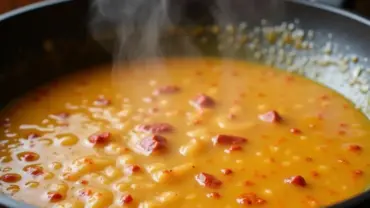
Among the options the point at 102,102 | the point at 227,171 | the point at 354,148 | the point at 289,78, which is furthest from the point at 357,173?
the point at 102,102

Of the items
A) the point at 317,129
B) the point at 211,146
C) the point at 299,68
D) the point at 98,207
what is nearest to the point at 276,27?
the point at 299,68

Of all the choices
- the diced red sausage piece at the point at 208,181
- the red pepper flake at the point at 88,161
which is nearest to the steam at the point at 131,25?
the red pepper flake at the point at 88,161

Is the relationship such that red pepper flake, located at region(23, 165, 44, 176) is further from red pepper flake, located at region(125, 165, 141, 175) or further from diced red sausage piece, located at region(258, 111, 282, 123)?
diced red sausage piece, located at region(258, 111, 282, 123)

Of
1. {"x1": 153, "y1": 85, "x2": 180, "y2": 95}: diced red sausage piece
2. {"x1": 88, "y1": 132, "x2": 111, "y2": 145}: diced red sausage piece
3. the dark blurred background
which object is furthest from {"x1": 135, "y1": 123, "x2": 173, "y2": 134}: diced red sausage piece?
the dark blurred background

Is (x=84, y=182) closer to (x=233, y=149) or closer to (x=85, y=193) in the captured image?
(x=85, y=193)

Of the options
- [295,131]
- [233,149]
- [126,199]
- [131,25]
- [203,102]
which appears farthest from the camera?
[131,25]

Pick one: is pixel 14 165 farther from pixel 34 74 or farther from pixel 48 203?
pixel 34 74

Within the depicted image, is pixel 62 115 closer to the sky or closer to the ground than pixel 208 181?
closer to the sky
